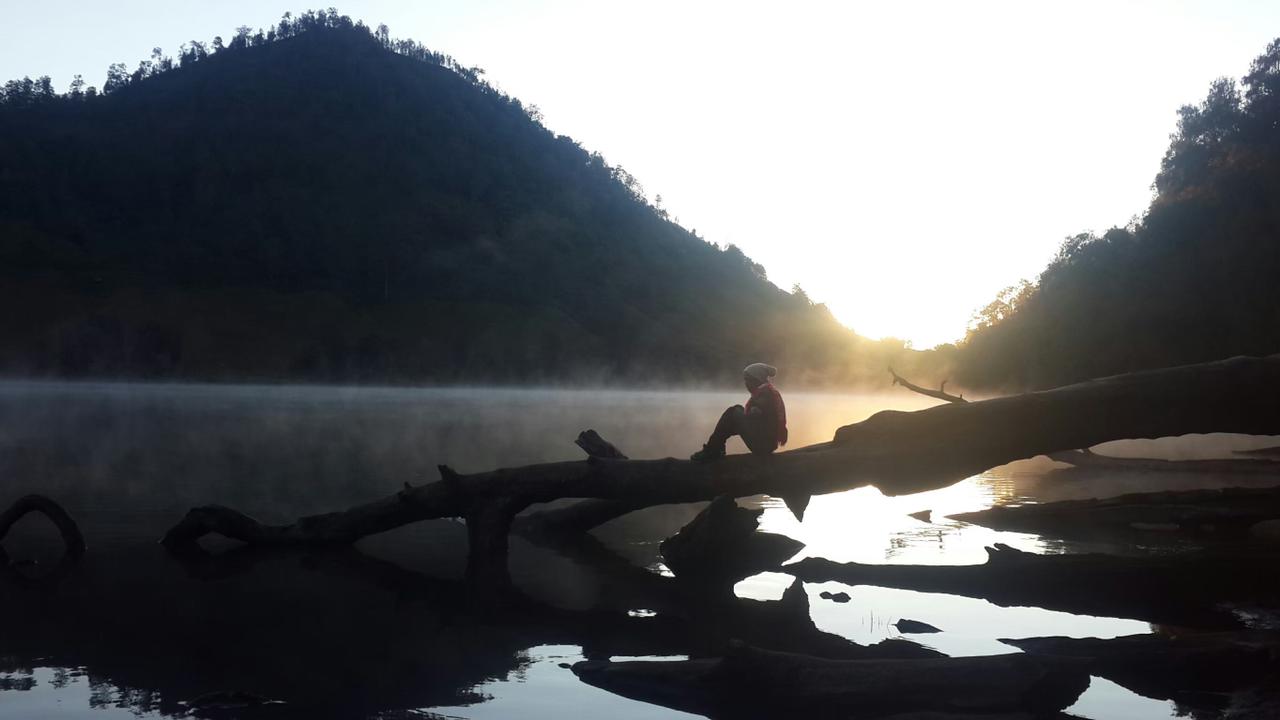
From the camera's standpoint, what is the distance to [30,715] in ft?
24.4

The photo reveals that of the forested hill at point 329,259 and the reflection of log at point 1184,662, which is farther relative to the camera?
the forested hill at point 329,259

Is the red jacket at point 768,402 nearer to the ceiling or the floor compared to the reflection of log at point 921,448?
nearer to the ceiling

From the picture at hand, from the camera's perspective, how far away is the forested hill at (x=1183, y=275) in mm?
43469

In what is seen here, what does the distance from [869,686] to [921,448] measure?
4804 mm

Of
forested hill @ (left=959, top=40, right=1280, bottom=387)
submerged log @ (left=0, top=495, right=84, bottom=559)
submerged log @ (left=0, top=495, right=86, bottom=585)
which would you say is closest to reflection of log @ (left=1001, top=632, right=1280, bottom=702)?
submerged log @ (left=0, top=495, right=86, bottom=585)

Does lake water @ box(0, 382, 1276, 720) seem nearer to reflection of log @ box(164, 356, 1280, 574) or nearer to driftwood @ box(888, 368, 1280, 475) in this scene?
driftwood @ box(888, 368, 1280, 475)

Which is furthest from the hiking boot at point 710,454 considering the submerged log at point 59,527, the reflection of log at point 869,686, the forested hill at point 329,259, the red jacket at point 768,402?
the forested hill at point 329,259

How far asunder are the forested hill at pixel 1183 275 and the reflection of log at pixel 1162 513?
2909 cm

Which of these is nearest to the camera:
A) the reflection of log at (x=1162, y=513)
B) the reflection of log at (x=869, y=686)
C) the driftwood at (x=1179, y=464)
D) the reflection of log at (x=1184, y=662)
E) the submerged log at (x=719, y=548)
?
the reflection of log at (x=869, y=686)

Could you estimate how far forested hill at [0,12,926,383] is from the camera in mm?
109875

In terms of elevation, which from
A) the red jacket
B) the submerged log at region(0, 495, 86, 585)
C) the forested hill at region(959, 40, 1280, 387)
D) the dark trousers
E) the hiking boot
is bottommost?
the submerged log at region(0, 495, 86, 585)

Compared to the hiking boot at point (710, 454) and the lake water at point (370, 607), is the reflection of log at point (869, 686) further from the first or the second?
the hiking boot at point (710, 454)

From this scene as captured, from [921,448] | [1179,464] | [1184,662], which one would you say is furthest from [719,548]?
[1179,464]

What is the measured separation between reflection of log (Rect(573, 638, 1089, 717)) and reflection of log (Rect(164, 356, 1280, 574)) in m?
4.17
